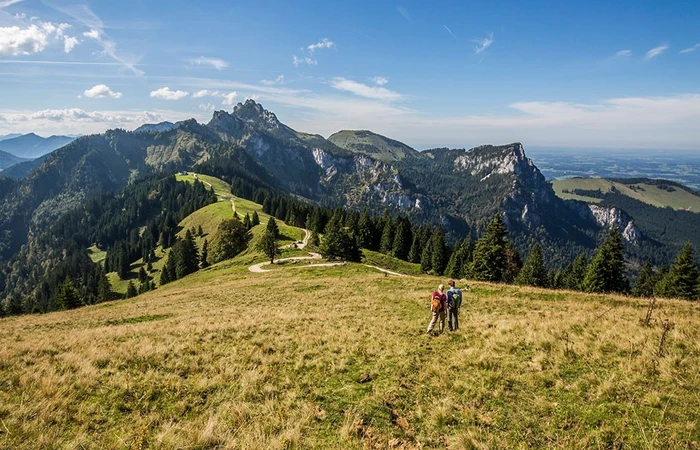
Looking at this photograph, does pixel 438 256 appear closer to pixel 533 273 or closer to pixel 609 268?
pixel 533 273

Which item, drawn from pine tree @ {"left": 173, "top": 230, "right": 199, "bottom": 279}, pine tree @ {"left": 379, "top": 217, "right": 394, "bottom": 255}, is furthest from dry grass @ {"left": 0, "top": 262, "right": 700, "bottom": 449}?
pine tree @ {"left": 173, "top": 230, "right": 199, "bottom": 279}

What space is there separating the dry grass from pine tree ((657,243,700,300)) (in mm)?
58462

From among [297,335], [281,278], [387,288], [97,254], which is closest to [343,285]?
[387,288]

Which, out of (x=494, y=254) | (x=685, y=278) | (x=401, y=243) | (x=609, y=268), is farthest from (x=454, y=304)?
(x=401, y=243)

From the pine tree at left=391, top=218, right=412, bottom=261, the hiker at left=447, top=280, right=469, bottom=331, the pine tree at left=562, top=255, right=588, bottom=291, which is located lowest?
the pine tree at left=562, top=255, right=588, bottom=291

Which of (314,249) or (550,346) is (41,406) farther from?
(314,249)

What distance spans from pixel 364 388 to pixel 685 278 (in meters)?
73.2

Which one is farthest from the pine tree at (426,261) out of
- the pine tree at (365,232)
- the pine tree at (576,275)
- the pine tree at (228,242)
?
the pine tree at (228,242)

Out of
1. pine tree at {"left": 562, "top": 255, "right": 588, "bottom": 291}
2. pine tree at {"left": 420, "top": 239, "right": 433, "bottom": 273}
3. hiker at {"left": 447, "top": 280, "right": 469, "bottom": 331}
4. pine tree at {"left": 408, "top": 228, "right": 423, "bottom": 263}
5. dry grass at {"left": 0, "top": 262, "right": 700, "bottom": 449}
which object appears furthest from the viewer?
pine tree at {"left": 408, "top": 228, "right": 423, "bottom": 263}

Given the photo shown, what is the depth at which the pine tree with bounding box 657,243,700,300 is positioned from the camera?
55.5m

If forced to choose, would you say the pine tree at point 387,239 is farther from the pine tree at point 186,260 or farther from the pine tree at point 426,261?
the pine tree at point 186,260

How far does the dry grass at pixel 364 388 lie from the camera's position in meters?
7.33

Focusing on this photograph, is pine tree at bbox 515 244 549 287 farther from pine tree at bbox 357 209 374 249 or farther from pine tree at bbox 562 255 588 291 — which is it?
pine tree at bbox 357 209 374 249

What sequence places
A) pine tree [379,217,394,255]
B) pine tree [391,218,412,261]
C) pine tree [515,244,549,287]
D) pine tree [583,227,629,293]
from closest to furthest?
1. pine tree [583,227,629,293]
2. pine tree [515,244,549,287]
3. pine tree [391,218,412,261]
4. pine tree [379,217,394,255]
